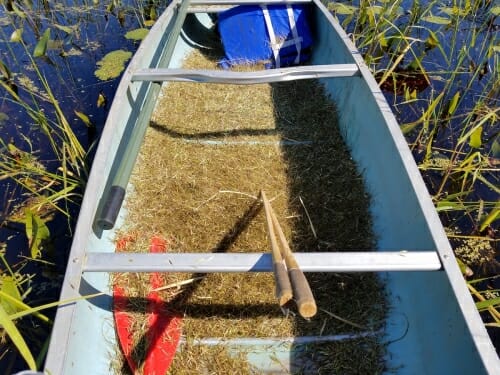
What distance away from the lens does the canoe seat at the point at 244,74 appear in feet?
7.63

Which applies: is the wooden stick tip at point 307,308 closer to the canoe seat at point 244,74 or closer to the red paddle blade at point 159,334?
the red paddle blade at point 159,334

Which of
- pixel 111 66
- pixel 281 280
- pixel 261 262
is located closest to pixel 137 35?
pixel 111 66

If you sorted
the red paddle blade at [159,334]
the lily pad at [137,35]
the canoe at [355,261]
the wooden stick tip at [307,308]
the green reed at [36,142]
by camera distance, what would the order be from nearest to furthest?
the wooden stick tip at [307,308], the canoe at [355,261], the red paddle blade at [159,334], the green reed at [36,142], the lily pad at [137,35]

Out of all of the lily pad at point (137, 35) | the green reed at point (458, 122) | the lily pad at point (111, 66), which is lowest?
the green reed at point (458, 122)

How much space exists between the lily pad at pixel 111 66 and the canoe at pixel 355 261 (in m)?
1.14

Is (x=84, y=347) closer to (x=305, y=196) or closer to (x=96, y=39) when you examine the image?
(x=305, y=196)

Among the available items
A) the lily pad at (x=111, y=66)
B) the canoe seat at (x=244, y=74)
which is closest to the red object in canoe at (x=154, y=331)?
the canoe seat at (x=244, y=74)

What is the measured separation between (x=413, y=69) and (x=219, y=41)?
185cm

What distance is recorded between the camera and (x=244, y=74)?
7.79 feet

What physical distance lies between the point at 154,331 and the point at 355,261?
2.95 feet

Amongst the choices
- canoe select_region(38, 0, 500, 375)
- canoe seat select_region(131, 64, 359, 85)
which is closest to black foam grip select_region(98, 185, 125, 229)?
canoe select_region(38, 0, 500, 375)

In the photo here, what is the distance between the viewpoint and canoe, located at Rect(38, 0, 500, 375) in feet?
4.33

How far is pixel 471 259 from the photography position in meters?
2.28

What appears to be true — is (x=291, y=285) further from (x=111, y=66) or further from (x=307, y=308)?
(x=111, y=66)
